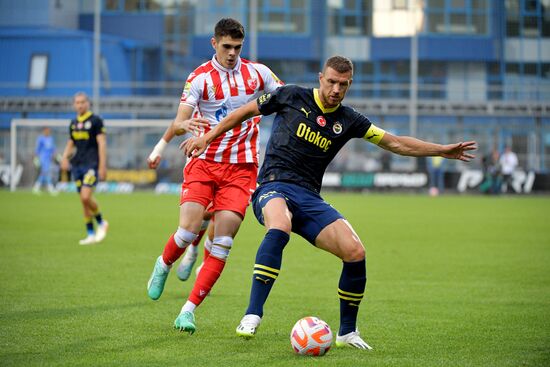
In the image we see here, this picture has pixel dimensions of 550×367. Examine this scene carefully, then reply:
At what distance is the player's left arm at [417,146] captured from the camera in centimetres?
757

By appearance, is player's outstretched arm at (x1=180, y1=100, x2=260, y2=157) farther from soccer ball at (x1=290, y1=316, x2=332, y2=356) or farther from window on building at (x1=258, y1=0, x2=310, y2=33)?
window on building at (x1=258, y1=0, x2=310, y2=33)

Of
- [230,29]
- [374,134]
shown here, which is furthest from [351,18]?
[374,134]

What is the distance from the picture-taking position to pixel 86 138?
15672 millimetres

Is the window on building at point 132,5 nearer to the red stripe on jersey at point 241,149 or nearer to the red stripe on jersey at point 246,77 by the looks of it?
the red stripe on jersey at point 246,77

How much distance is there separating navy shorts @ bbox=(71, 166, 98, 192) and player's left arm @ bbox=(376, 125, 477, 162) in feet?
28.2

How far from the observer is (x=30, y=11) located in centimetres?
5519

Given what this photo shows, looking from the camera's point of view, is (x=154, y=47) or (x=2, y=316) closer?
(x=2, y=316)

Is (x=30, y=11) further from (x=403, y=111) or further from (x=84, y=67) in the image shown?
(x=403, y=111)

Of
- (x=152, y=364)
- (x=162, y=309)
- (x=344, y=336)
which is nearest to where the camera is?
(x=152, y=364)

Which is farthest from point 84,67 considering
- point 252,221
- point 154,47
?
point 252,221

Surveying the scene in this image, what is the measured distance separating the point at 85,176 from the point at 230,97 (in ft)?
24.1

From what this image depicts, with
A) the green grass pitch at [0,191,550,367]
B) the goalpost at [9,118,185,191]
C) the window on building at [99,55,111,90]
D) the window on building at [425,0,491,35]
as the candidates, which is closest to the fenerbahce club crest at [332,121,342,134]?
the green grass pitch at [0,191,550,367]

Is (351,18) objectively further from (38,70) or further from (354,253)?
(354,253)

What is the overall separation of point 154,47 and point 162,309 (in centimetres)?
4772
